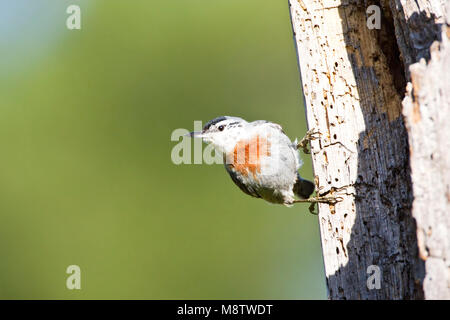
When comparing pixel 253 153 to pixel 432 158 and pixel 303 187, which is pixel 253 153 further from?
pixel 432 158

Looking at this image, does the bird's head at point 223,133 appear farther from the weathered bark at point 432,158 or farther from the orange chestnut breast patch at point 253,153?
the weathered bark at point 432,158

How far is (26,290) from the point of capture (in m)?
10.3

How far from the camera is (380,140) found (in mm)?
4422

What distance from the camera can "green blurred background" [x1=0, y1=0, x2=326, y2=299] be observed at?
33.2 feet

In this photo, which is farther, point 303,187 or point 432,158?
point 303,187

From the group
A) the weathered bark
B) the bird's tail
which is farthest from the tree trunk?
the bird's tail

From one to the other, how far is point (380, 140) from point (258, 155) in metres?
1.43

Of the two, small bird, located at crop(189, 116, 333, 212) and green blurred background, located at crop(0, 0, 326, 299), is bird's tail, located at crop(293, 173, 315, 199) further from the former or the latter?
green blurred background, located at crop(0, 0, 326, 299)

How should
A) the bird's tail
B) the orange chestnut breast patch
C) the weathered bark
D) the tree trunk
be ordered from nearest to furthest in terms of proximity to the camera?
1. the weathered bark
2. the tree trunk
3. the orange chestnut breast patch
4. the bird's tail

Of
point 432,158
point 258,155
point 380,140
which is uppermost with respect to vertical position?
point 258,155

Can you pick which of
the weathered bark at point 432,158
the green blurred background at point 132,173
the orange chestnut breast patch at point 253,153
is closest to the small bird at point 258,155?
the orange chestnut breast patch at point 253,153

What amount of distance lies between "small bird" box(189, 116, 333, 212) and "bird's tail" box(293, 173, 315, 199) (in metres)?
0.13

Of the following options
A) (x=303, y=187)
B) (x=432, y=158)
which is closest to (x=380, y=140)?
(x=432, y=158)

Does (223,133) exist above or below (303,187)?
above
